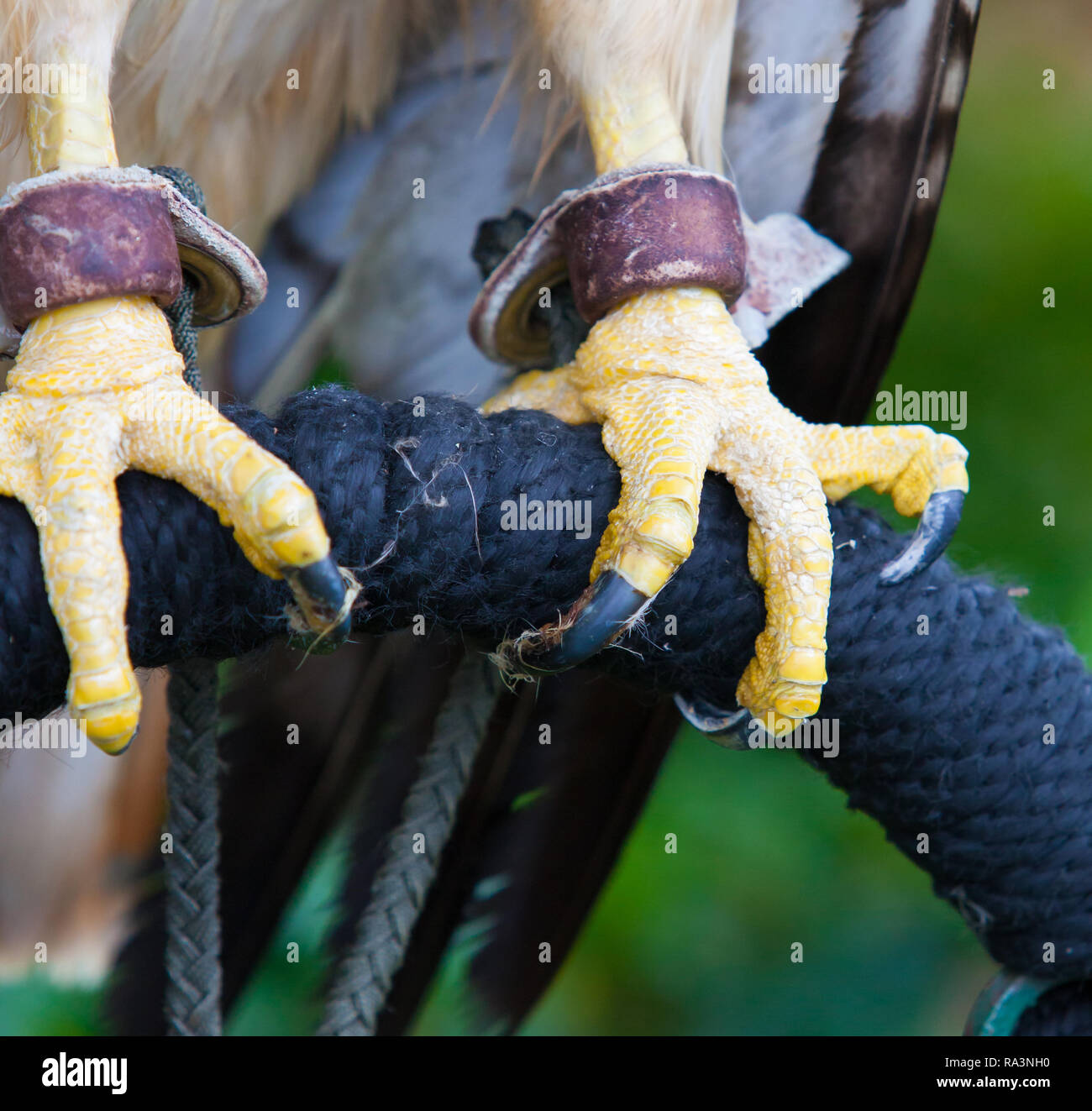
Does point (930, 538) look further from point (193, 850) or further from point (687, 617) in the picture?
point (193, 850)

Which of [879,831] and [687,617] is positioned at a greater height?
[687,617]

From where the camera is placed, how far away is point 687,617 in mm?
518

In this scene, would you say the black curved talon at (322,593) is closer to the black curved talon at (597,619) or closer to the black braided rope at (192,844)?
the black curved talon at (597,619)

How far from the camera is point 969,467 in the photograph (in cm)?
100

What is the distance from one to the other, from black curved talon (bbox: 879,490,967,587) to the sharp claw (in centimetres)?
10

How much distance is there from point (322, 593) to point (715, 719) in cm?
24

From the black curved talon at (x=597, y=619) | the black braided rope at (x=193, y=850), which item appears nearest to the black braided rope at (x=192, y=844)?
the black braided rope at (x=193, y=850)

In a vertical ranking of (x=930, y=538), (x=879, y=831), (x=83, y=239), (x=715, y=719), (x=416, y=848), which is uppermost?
(x=83, y=239)

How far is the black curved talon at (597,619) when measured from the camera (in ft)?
1.53

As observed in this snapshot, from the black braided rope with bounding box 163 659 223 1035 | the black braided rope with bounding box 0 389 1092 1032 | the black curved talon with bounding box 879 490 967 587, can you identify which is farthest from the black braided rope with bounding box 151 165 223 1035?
the black curved talon with bounding box 879 490 967 587

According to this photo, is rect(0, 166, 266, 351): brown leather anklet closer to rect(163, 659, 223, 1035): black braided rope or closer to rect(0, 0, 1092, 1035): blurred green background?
rect(163, 659, 223, 1035): black braided rope

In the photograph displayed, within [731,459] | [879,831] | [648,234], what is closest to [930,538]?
[731,459]

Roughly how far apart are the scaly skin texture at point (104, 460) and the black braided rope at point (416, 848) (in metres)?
0.31

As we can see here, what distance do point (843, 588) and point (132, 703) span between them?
0.34 metres
